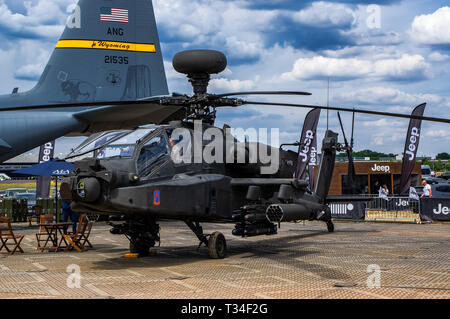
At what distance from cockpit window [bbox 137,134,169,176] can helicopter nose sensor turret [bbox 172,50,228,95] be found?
153cm

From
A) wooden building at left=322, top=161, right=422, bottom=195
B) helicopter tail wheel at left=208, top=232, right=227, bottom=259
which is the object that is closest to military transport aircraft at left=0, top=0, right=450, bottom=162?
helicopter tail wheel at left=208, top=232, right=227, bottom=259

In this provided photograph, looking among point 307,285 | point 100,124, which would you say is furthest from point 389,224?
point 307,285

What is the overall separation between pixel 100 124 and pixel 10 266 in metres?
10.7

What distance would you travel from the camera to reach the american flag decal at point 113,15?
22.3m

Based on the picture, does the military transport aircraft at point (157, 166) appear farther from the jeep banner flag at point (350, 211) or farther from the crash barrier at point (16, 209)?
the jeep banner flag at point (350, 211)

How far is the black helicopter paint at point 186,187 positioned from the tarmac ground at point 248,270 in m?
0.84

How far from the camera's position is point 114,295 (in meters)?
7.55

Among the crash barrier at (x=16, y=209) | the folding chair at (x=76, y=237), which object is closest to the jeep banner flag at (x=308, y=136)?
the crash barrier at (x=16, y=209)

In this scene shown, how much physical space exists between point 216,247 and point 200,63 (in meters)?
4.20

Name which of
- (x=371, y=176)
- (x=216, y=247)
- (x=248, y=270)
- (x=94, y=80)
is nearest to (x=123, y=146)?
(x=216, y=247)

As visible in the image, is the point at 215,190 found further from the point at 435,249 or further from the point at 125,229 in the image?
the point at 435,249

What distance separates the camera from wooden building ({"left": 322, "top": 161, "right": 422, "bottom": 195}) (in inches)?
1571

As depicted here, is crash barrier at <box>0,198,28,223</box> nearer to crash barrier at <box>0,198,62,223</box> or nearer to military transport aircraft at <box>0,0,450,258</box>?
crash barrier at <box>0,198,62,223</box>

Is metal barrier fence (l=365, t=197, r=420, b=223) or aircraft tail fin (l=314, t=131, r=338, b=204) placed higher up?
aircraft tail fin (l=314, t=131, r=338, b=204)
